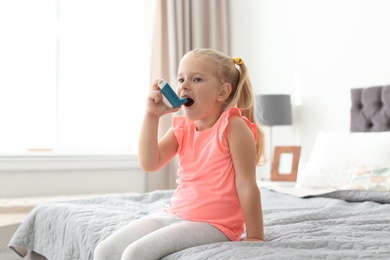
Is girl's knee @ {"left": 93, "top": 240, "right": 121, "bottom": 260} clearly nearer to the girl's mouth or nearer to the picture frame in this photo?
the girl's mouth

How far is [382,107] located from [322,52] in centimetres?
80

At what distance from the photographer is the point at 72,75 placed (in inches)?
177

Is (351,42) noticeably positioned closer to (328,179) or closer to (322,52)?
(322,52)

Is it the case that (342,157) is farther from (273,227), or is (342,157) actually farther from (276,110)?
(273,227)

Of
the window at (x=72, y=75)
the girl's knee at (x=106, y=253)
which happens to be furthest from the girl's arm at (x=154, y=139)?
the window at (x=72, y=75)

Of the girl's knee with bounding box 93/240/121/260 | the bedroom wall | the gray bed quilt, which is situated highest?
the bedroom wall

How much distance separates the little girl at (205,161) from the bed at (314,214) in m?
0.09

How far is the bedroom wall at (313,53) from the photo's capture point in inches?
143

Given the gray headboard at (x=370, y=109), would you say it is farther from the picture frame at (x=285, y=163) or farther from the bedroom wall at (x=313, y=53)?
the picture frame at (x=285, y=163)

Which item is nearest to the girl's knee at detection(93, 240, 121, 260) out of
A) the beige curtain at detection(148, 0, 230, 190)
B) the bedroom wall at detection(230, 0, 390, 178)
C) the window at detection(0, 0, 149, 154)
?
the bedroom wall at detection(230, 0, 390, 178)

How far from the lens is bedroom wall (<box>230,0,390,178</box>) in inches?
143

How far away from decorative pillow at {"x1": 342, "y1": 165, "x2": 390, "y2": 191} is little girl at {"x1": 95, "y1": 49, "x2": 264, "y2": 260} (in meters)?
1.18

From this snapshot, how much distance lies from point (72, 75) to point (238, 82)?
3.05 meters

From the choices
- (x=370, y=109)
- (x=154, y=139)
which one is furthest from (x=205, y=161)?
(x=370, y=109)
